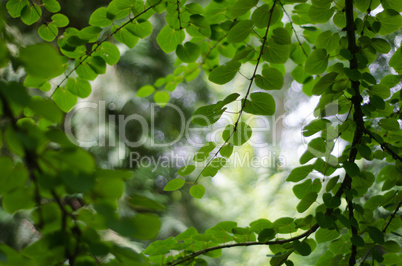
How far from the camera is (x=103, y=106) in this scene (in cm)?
232

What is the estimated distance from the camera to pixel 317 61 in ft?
2.18

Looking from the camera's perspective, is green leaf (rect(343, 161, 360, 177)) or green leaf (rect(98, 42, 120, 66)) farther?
green leaf (rect(98, 42, 120, 66))

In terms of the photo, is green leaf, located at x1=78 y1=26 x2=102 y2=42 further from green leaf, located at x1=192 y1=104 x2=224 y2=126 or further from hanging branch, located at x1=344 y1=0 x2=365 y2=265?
hanging branch, located at x1=344 y1=0 x2=365 y2=265

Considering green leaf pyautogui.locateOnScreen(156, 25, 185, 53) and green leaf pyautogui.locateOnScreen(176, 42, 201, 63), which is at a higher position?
green leaf pyautogui.locateOnScreen(156, 25, 185, 53)

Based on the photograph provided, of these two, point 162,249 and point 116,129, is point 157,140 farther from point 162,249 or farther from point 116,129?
point 162,249

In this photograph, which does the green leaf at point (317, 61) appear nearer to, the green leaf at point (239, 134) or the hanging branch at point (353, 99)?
the hanging branch at point (353, 99)

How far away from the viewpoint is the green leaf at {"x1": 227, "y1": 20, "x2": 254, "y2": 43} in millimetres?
617

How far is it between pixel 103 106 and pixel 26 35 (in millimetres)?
698

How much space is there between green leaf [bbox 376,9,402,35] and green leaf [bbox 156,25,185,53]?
16.6 inches

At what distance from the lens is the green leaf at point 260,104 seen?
0.60 metres

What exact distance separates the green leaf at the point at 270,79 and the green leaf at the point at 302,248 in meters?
0.29

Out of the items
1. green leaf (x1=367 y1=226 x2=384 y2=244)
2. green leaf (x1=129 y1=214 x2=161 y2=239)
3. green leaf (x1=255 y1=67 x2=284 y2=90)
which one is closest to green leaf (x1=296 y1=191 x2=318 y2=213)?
green leaf (x1=367 y1=226 x2=384 y2=244)

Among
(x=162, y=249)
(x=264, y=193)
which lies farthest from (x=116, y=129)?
(x=162, y=249)

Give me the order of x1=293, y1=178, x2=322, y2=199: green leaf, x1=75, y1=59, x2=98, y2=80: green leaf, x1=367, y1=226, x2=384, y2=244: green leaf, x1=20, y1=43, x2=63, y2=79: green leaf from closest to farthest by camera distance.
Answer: x1=20, y1=43, x2=63, y2=79: green leaf, x1=367, y1=226, x2=384, y2=244: green leaf, x1=293, y1=178, x2=322, y2=199: green leaf, x1=75, y1=59, x2=98, y2=80: green leaf
